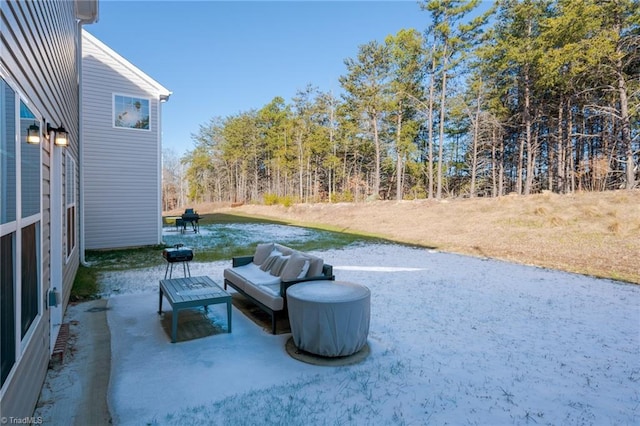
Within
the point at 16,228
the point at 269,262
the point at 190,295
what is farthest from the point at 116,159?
the point at 16,228

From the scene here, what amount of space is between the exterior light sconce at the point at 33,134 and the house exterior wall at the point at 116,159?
701 centimetres

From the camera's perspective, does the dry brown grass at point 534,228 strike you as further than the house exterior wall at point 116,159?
No

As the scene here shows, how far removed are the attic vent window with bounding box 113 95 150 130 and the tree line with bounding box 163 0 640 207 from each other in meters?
→ 15.0

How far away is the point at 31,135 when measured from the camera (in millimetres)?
2180

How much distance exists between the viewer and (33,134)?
2234 mm

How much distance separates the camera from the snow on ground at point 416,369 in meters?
2.32

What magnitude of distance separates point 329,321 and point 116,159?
8119 millimetres

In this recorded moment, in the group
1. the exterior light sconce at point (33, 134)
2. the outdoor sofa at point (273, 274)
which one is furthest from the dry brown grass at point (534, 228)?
the exterior light sconce at point (33, 134)

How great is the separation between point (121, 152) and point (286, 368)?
811cm

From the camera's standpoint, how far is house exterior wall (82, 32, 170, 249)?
8.32 m

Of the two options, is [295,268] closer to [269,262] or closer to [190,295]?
[269,262]

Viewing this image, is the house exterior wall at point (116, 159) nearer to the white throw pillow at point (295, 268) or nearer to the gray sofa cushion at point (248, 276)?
the gray sofa cushion at point (248, 276)

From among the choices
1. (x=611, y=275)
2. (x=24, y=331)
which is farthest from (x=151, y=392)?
(x=611, y=275)

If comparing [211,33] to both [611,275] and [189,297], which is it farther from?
[611,275]
